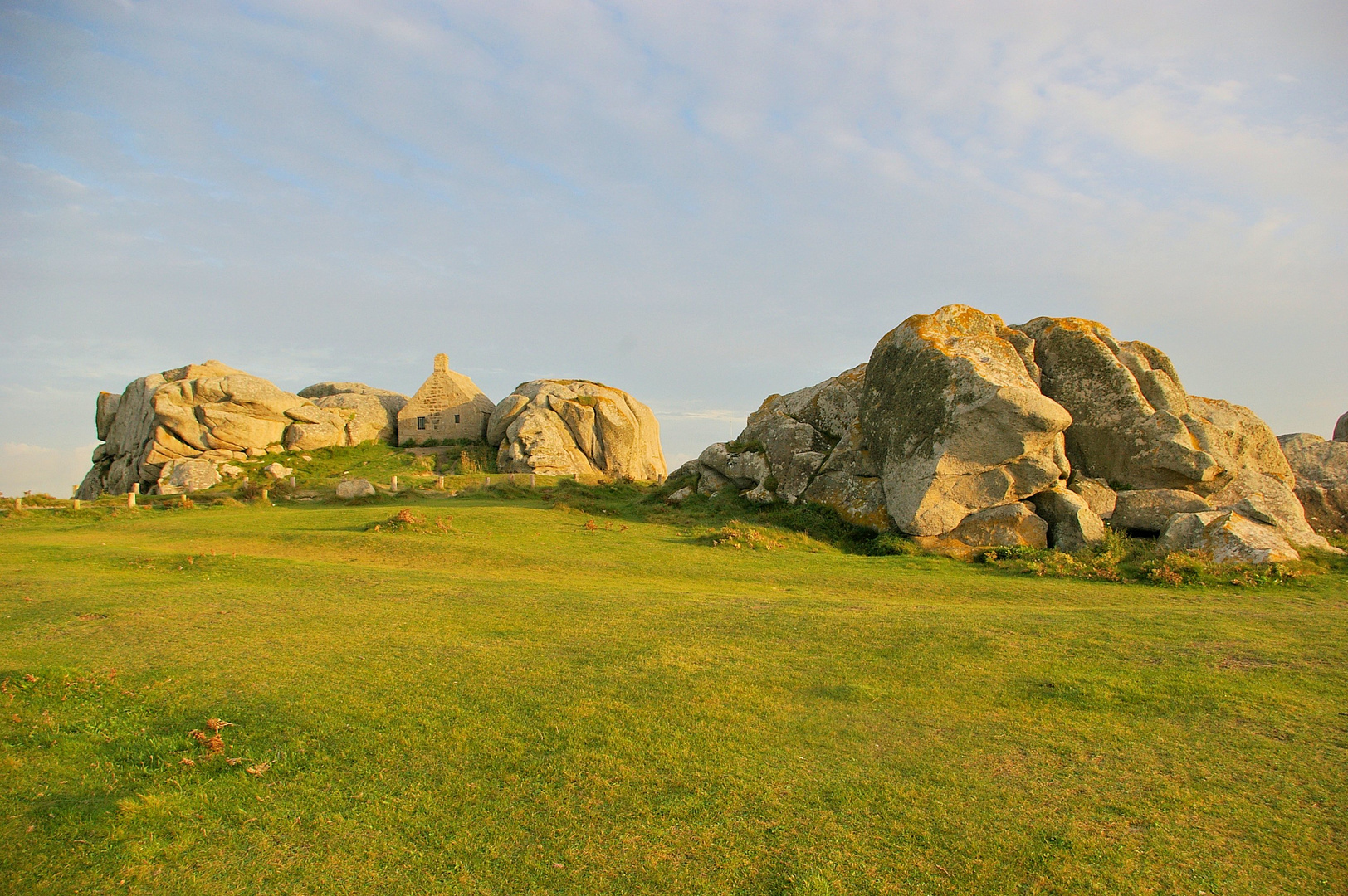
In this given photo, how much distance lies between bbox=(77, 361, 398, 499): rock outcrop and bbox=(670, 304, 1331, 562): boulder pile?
101 ft

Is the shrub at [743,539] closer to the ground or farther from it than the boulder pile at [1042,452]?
closer to the ground

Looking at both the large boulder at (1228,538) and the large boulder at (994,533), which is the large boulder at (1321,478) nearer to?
the large boulder at (1228,538)

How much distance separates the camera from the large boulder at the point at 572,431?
41.5 meters

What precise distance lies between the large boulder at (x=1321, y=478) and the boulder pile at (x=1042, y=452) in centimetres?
38

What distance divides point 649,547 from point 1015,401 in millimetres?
10262

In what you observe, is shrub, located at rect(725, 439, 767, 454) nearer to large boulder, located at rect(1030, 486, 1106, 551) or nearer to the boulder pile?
the boulder pile

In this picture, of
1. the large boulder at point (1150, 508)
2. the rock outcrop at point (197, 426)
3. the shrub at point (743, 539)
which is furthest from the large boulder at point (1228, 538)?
the rock outcrop at point (197, 426)

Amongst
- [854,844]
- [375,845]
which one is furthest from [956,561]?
[375,845]

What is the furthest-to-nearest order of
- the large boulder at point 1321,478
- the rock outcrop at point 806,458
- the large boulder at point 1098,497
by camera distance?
the rock outcrop at point 806,458, the large boulder at point 1321,478, the large boulder at point 1098,497

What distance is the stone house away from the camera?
47.8 meters

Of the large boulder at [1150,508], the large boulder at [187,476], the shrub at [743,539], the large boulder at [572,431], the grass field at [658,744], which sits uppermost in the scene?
the large boulder at [572,431]

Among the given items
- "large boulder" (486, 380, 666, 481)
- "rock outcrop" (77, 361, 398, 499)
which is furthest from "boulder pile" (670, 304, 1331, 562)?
"rock outcrop" (77, 361, 398, 499)

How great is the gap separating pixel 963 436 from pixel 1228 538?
6.16 metres

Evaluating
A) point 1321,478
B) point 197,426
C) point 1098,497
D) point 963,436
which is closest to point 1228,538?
point 1098,497
